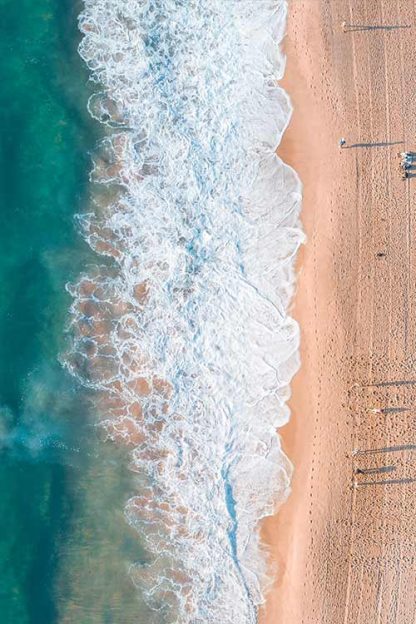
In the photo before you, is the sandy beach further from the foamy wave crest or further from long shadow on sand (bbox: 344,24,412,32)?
the foamy wave crest

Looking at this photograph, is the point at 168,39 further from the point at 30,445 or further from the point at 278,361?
the point at 30,445

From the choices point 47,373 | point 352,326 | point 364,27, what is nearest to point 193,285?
point 352,326

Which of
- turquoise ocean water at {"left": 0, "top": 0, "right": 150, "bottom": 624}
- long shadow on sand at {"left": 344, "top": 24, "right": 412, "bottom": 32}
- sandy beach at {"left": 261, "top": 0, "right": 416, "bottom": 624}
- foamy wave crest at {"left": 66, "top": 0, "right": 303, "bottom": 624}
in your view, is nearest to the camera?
sandy beach at {"left": 261, "top": 0, "right": 416, "bottom": 624}

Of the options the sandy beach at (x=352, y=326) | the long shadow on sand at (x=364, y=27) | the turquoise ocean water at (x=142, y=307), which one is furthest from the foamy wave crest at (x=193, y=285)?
the long shadow on sand at (x=364, y=27)

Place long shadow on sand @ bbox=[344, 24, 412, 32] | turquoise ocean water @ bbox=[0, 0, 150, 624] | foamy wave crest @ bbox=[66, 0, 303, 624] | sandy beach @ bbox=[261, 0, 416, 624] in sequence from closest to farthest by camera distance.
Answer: sandy beach @ bbox=[261, 0, 416, 624] < foamy wave crest @ bbox=[66, 0, 303, 624] < turquoise ocean water @ bbox=[0, 0, 150, 624] < long shadow on sand @ bbox=[344, 24, 412, 32]

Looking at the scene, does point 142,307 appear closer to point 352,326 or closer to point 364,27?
point 352,326

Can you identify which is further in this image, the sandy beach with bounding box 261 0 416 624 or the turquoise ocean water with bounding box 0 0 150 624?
the turquoise ocean water with bounding box 0 0 150 624

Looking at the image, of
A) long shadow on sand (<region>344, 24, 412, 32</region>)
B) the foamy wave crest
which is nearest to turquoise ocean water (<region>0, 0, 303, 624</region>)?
the foamy wave crest
